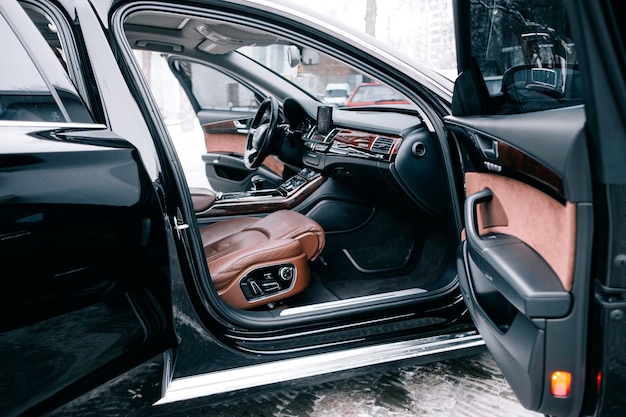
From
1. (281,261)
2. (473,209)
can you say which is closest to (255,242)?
(281,261)

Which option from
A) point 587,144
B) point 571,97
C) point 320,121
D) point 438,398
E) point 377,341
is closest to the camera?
point 587,144

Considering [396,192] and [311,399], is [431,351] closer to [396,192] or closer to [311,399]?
[311,399]

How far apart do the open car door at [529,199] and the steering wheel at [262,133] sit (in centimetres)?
144

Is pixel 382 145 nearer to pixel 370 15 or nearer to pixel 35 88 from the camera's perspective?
pixel 35 88

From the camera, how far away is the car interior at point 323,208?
1.96 m

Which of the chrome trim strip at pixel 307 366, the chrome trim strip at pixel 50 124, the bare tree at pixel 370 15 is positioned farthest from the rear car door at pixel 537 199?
the bare tree at pixel 370 15

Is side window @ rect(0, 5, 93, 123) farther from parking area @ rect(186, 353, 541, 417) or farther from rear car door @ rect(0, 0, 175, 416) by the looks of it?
parking area @ rect(186, 353, 541, 417)

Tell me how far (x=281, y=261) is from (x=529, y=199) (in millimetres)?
1049

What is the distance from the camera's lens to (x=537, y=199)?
1.13 meters

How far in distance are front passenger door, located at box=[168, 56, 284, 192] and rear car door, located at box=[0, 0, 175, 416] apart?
7.42 feet

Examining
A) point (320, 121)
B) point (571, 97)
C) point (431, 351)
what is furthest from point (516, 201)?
point (320, 121)

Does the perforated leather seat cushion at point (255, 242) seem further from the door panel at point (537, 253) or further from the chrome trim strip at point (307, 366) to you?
the door panel at point (537, 253)

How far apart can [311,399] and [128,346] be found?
81 cm

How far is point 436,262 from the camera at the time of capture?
89.0 inches
